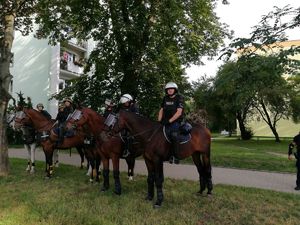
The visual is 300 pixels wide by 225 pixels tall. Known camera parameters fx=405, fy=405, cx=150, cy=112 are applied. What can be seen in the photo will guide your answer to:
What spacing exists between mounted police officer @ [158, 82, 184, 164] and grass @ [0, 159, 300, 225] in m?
1.39

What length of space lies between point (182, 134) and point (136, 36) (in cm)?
1201

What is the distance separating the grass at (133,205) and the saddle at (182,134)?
57.4 inches

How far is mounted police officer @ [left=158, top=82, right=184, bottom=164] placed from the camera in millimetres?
9281

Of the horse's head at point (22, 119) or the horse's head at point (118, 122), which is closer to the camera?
the horse's head at point (118, 122)

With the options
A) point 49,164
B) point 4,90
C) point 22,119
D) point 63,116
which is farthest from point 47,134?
point 4,90

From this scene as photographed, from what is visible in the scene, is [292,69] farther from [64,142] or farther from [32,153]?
[32,153]

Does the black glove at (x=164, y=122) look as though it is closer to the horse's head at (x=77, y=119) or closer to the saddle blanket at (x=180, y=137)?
the saddle blanket at (x=180, y=137)

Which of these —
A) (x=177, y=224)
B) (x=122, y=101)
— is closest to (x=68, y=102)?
(x=122, y=101)

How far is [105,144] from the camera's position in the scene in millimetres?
10773

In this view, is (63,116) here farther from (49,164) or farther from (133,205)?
(133,205)

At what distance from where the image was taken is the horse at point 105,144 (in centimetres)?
1067

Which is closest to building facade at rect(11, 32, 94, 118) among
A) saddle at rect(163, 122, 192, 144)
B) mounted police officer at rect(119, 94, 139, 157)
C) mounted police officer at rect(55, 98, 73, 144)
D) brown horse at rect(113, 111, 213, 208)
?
mounted police officer at rect(55, 98, 73, 144)

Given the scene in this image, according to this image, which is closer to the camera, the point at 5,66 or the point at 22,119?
the point at 22,119

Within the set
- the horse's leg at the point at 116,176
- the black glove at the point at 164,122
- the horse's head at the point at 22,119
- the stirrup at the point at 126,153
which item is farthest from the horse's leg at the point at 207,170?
the horse's head at the point at 22,119
